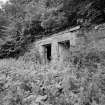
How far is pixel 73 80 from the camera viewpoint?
313cm

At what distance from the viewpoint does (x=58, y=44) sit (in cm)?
657

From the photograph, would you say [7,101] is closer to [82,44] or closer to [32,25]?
[82,44]

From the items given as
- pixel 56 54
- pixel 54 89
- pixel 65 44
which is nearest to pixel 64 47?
pixel 65 44

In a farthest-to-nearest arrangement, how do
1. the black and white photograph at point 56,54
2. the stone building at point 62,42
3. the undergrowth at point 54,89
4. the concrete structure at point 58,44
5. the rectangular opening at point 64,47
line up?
1. the rectangular opening at point 64,47
2. the concrete structure at point 58,44
3. the stone building at point 62,42
4. the black and white photograph at point 56,54
5. the undergrowth at point 54,89

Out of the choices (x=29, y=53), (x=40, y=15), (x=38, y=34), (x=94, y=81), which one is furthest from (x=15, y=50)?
(x=94, y=81)

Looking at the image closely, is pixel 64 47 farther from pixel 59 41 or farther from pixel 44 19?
pixel 44 19

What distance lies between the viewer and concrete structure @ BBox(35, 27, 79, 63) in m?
5.84

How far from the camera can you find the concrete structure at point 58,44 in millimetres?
5836

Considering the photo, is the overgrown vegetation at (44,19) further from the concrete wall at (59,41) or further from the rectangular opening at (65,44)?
the rectangular opening at (65,44)

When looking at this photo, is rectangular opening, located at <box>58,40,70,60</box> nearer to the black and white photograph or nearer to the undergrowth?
the black and white photograph

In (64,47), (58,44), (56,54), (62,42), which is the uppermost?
(62,42)

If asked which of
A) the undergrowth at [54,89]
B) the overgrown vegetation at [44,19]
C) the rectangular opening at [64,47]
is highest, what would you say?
the overgrown vegetation at [44,19]

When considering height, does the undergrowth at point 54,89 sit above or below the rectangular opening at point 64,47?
below

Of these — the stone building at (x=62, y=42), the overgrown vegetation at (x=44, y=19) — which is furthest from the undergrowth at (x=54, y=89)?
the overgrown vegetation at (x=44, y=19)
